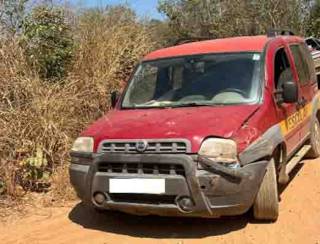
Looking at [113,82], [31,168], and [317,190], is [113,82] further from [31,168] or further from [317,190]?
[317,190]

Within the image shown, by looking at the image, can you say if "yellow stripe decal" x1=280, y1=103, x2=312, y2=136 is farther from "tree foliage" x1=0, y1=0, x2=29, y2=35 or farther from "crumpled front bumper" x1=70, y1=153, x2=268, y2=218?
"tree foliage" x1=0, y1=0, x2=29, y2=35

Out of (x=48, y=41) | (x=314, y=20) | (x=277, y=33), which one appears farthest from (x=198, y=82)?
(x=314, y=20)

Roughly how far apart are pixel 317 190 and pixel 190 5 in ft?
62.2

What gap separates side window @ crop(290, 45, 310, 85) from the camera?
774 cm

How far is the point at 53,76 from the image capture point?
9711mm

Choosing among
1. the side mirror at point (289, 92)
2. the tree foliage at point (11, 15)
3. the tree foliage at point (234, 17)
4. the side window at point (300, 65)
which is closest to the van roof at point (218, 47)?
the side mirror at point (289, 92)

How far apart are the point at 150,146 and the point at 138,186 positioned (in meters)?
0.37

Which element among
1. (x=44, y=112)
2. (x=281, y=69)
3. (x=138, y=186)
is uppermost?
(x=281, y=69)

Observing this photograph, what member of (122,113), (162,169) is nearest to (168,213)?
→ (162,169)

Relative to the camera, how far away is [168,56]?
7.07m

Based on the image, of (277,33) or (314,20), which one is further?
(314,20)

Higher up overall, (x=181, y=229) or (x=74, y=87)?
(x=74, y=87)

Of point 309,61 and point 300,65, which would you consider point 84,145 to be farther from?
point 309,61

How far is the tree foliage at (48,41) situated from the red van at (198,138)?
284 centimetres
